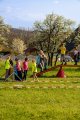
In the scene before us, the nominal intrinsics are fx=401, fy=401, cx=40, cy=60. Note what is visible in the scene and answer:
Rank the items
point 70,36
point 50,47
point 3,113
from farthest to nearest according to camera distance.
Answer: point 70,36
point 50,47
point 3,113

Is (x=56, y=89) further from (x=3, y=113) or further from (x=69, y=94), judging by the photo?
(x=3, y=113)

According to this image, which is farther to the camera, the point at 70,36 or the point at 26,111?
the point at 70,36

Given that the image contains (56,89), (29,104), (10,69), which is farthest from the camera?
(10,69)

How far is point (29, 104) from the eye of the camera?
17016mm

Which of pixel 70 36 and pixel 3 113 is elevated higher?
pixel 70 36

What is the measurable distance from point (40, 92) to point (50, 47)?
49.8 m

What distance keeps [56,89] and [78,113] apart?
7.13 metres

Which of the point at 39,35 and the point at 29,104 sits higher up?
the point at 39,35

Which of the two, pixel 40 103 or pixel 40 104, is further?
pixel 40 103

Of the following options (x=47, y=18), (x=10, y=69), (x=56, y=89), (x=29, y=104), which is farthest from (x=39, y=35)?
(x=29, y=104)

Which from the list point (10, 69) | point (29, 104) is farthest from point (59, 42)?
point (29, 104)

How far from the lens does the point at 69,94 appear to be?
20688 millimetres

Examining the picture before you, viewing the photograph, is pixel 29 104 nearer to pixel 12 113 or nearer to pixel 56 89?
pixel 12 113

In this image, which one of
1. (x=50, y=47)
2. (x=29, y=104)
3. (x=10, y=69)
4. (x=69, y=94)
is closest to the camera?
(x=29, y=104)
